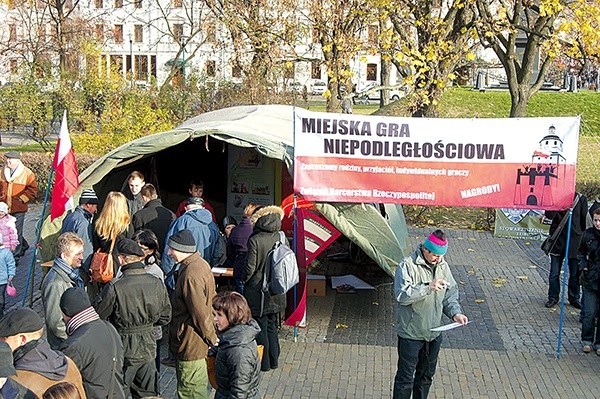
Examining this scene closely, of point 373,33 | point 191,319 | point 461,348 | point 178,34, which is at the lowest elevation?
point 461,348

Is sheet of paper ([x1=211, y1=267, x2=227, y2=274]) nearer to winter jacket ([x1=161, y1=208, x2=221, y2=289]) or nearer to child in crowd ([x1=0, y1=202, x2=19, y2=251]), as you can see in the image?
winter jacket ([x1=161, y1=208, x2=221, y2=289])

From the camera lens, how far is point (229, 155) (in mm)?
13281

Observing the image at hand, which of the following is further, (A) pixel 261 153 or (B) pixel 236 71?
(B) pixel 236 71

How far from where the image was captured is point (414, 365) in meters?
6.90

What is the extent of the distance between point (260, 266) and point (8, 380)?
4.06 m

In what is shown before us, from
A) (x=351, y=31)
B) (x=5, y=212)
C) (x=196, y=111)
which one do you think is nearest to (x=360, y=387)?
(x=5, y=212)

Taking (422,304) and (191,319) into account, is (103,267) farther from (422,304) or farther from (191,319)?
(422,304)

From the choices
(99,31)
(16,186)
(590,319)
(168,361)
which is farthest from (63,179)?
(99,31)

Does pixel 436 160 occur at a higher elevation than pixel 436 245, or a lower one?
higher

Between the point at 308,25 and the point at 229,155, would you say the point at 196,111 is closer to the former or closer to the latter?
the point at 308,25

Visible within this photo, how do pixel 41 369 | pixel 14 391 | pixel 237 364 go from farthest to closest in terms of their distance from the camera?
pixel 237 364, pixel 41 369, pixel 14 391

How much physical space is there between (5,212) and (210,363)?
18.2 feet

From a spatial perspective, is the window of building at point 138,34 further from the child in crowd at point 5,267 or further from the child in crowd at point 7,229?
the child in crowd at point 5,267

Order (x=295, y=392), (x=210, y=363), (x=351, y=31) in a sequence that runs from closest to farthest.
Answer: (x=210, y=363), (x=295, y=392), (x=351, y=31)
